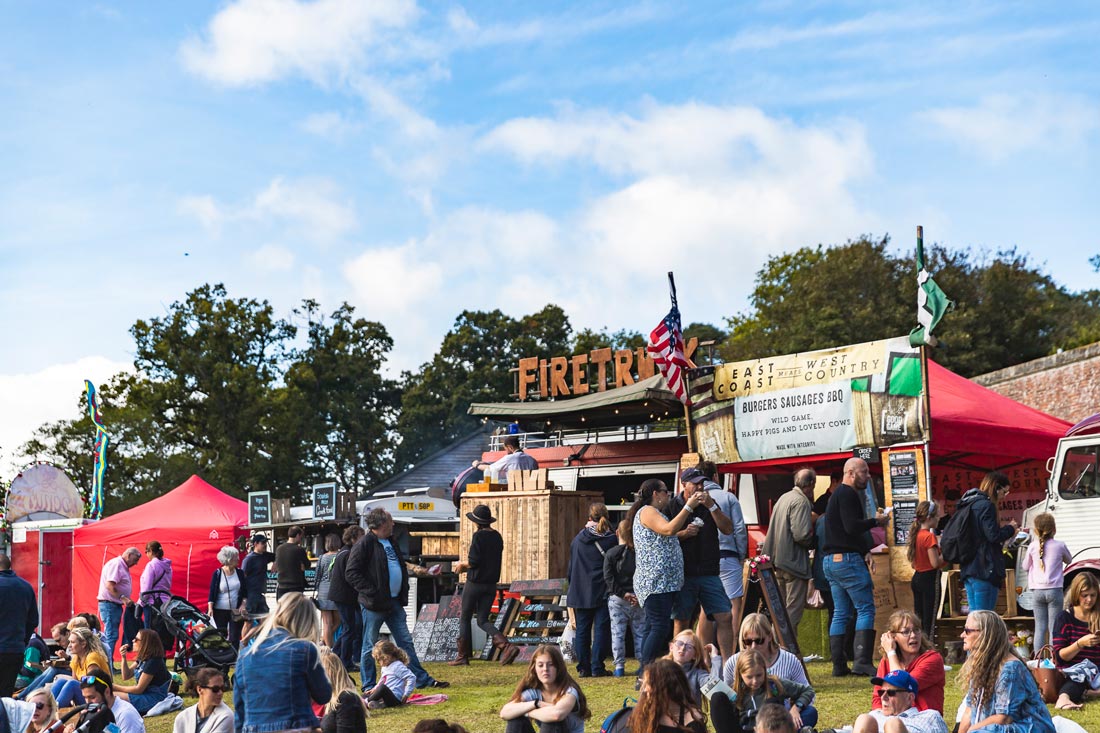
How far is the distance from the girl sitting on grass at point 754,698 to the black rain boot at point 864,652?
3604mm

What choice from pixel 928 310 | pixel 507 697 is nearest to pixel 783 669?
pixel 507 697

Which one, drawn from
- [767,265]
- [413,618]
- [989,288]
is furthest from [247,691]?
[767,265]

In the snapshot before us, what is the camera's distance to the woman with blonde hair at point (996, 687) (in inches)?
267

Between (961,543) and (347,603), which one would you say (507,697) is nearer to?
(347,603)

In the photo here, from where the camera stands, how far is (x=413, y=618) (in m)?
17.1

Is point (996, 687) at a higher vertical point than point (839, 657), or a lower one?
higher

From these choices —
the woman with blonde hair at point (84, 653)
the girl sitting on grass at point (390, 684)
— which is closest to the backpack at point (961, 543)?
the girl sitting on grass at point (390, 684)

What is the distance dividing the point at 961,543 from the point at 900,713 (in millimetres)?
4344

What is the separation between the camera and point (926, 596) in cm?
1249

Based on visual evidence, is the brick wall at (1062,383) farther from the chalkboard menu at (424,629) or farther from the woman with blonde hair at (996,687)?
the woman with blonde hair at (996,687)

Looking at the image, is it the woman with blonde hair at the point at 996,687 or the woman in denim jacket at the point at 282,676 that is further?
the woman with blonde hair at the point at 996,687

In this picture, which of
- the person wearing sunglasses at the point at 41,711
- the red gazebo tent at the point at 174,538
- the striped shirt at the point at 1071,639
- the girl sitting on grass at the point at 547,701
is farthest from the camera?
the red gazebo tent at the point at 174,538

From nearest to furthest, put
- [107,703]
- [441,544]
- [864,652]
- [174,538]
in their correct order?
[107,703], [864,652], [441,544], [174,538]

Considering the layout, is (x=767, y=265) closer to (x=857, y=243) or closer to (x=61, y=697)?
(x=857, y=243)
